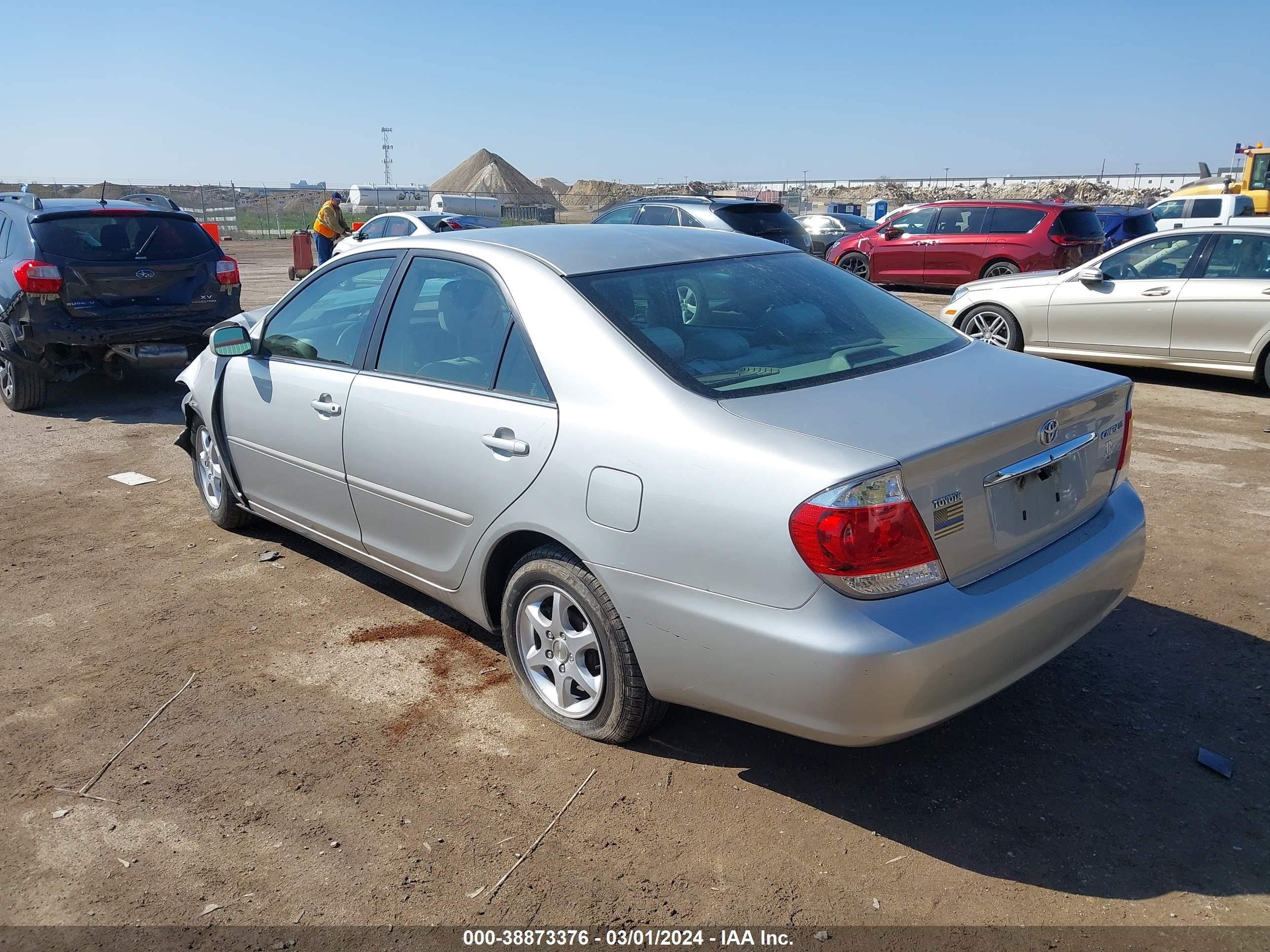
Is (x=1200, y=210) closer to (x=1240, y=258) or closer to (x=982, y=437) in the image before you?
(x=1240, y=258)

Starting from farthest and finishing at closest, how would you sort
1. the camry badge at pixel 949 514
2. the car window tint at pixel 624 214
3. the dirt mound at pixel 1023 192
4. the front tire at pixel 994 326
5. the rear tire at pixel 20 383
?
the dirt mound at pixel 1023 192, the car window tint at pixel 624 214, the front tire at pixel 994 326, the rear tire at pixel 20 383, the camry badge at pixel 949 514

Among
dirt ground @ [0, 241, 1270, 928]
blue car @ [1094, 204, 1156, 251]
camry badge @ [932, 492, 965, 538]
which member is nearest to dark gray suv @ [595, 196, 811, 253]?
blue car @ [1094, 204, 1156, 251]

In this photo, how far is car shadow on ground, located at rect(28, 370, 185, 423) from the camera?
8.88m

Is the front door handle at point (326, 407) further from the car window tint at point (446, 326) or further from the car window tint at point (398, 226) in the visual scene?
the car window tint at point (398, 226)

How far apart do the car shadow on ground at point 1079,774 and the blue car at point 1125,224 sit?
16.5 meters

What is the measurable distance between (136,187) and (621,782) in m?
48.4

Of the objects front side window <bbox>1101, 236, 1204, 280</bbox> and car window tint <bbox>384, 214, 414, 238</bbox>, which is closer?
front side window <bbox>1101, 236, 1204, 280</bbox>

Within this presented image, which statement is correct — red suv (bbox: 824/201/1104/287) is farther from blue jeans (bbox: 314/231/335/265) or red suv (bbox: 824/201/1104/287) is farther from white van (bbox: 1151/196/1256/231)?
blue jeans (bbox: 314/231/335/265)

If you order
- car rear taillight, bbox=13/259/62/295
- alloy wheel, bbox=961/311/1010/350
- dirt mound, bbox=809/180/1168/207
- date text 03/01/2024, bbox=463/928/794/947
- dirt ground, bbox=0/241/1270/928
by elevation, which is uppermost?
dirt mound, bbox=809/180/1168/207

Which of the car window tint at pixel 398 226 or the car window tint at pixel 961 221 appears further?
the car window tint at pixel 398 226

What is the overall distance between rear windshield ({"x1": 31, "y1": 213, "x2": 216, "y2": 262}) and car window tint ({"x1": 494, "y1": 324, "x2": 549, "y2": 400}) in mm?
6489

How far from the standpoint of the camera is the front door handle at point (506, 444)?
340 centimetres

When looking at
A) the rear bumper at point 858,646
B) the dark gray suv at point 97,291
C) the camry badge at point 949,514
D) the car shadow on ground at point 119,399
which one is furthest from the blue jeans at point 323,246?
the camry badge at point 949,514

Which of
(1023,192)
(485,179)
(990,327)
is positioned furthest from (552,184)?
(990,327)
